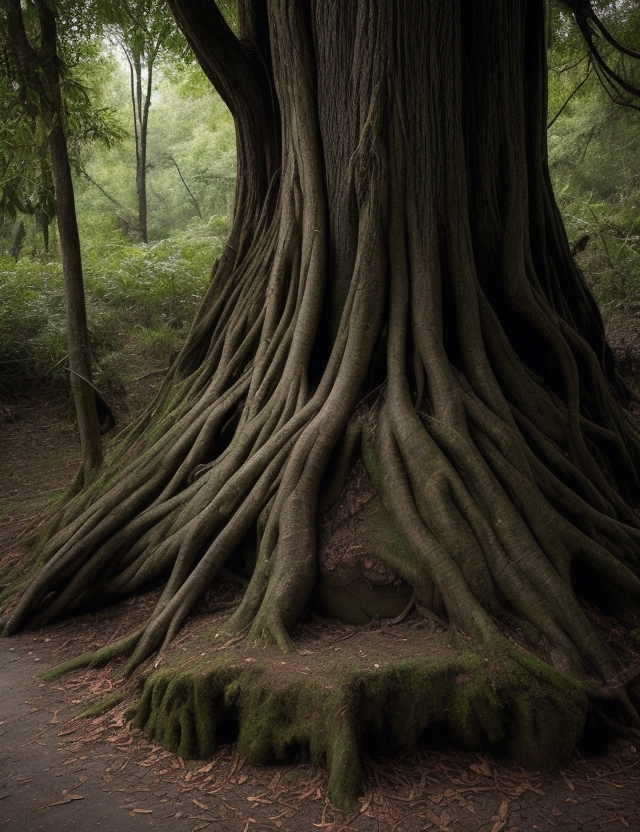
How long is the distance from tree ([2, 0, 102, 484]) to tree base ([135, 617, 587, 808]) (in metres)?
3.94

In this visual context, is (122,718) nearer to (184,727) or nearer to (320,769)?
(184,727)

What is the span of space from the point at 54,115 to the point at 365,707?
574 cm

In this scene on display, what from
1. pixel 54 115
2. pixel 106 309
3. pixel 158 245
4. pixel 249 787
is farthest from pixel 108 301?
pixel 249 787

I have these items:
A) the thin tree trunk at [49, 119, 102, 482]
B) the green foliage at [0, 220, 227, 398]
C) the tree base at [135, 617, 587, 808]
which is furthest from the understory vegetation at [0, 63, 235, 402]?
the tree base at [135, 617, 587, 808]

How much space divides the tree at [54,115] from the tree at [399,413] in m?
1.06

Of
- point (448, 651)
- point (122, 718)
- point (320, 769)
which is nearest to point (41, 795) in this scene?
point (122, 718)

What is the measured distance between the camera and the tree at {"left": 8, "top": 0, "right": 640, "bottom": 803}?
3.85 m

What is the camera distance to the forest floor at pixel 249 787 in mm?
3082

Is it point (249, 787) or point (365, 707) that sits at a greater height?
point (365, 707)

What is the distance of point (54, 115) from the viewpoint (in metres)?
6.52

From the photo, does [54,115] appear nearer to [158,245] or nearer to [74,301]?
[74,301]

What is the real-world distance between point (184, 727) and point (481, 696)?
1.52m

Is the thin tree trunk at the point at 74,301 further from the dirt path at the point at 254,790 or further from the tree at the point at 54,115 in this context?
the dirt path at the point at 254,790

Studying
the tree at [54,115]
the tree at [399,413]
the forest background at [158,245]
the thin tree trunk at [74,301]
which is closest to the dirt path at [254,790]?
the tree at [399,413]
